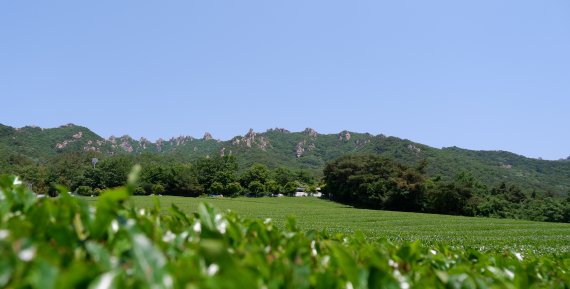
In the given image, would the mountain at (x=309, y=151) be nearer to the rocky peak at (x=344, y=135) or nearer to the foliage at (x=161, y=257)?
the rocky peak at (x=344, y=135)

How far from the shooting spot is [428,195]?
191 feet

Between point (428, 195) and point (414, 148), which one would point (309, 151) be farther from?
point (428, 195)

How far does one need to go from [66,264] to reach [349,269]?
679 millimetres

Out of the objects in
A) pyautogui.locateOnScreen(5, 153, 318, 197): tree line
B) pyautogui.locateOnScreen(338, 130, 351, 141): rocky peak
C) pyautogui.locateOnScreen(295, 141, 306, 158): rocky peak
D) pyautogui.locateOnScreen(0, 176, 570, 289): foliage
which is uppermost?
pyautogui.locateOnScreen(338, 130, 351, 141): rocky peak

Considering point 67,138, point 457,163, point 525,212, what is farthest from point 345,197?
point 67,138

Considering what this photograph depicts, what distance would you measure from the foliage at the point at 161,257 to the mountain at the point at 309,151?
9584cm

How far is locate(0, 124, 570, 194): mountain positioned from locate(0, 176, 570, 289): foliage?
95.8 m

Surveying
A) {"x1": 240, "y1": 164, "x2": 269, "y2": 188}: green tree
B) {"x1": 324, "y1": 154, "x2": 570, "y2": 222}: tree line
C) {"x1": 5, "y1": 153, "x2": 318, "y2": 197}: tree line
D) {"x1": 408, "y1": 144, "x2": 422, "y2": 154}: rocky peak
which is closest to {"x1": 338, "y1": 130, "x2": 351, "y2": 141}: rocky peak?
{"x1": 408, "y1": 144, "x2": 422, "y2": 154}: rocky peak

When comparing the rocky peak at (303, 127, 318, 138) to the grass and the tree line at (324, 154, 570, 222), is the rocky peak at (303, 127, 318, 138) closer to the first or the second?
the tree line at (324, 154, 570, 222)

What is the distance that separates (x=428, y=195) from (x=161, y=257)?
200 feet

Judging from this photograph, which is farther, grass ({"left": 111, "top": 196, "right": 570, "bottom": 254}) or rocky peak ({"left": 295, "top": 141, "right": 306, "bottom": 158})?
rocky peak ({"left": 295, "top": 141, "right": 306, "bottom": 158})

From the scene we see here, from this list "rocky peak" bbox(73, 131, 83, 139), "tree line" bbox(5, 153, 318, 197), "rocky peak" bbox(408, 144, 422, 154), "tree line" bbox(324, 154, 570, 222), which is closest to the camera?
"tree line" bbox(324, 154, 570, 222)

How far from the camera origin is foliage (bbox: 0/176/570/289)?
79 centimetres

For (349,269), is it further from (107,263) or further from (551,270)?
(551,270)
